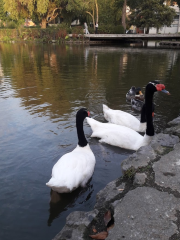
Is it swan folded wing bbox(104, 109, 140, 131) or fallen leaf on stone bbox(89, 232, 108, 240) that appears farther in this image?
swan folded wing bbox(104, 109, 140, 131)

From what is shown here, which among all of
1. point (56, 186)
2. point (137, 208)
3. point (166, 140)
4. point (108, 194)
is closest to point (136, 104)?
point (166, 140)

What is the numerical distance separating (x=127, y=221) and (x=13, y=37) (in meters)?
51.4

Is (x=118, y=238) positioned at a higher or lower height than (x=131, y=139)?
higher

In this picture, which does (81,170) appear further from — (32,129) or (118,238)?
(32,129)

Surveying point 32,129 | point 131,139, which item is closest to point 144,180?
point 131,139

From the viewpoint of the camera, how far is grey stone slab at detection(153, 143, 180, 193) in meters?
3.04

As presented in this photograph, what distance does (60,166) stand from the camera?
4.16 m

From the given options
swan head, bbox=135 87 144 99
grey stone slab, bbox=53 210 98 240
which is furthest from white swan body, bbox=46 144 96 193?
swan head, bbox=135 87 144 99

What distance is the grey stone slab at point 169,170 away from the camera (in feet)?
9.99

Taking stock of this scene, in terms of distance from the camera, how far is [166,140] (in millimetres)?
4422

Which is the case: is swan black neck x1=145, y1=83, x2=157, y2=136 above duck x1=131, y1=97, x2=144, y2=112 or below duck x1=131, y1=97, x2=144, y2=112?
above

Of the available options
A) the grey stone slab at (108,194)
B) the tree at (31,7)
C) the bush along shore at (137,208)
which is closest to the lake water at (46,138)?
the grey stone slab at (108,194)

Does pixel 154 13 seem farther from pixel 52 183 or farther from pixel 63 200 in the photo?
pixel 52 183

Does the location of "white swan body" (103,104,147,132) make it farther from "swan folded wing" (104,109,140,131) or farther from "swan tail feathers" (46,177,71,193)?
"swan tail feathers" (46,177,71,193)
